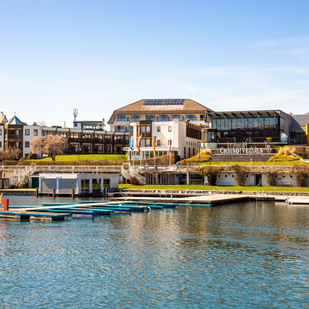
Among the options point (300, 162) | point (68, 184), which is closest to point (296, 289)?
point (68, 184)

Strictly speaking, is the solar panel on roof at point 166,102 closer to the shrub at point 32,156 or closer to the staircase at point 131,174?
the shrub at point 32,156

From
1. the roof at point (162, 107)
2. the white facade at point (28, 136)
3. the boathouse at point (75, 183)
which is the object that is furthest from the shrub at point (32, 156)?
the boathouse at point (75, 183)

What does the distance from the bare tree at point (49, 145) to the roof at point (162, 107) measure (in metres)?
27.0

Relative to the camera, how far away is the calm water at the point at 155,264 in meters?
24.5

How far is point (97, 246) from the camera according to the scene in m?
36.7

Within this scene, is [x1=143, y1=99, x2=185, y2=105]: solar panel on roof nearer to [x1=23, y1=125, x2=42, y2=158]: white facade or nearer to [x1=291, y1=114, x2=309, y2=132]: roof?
[x1=291, y1=114, x2=309, y2=132]: roof

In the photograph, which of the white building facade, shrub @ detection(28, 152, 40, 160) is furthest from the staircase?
shrub @ detection(28, 152, 40, 160)

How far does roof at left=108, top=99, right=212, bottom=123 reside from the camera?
151625 millimetres

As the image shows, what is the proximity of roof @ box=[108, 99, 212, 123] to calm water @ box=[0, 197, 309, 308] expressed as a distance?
102834 mm

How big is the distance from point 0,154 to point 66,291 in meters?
108

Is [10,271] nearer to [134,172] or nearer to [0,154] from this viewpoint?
[134,172]

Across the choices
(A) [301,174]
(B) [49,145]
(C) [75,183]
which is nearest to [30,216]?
(C) [75,183]

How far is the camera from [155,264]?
102 feet

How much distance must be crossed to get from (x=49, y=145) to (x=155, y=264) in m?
103
